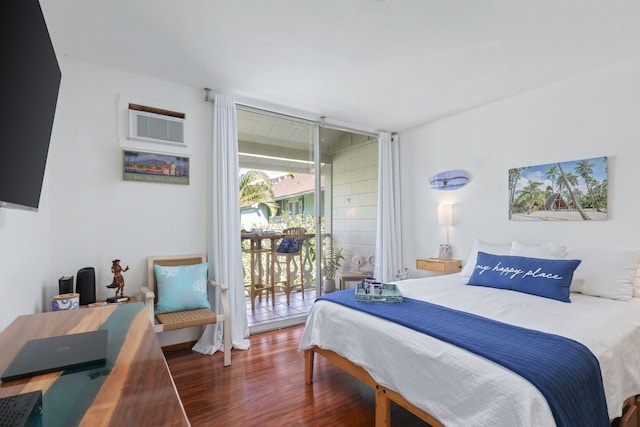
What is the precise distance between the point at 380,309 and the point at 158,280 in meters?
1.95

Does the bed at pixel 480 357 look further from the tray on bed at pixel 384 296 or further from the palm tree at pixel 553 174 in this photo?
the palm tree at pixel 553 174

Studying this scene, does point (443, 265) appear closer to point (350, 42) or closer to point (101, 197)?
point (350, 42)

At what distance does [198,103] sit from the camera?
129 inches

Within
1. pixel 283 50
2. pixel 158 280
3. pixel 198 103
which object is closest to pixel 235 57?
pixel 283 50

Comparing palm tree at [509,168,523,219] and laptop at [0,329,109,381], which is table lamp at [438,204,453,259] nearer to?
palm tree at [509,168,523,219]

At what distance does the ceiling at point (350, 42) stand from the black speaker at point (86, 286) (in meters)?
1.76

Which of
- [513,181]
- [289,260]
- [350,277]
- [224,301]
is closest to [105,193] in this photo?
[224,301]

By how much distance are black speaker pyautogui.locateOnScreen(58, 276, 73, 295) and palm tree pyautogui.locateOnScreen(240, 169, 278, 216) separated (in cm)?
167

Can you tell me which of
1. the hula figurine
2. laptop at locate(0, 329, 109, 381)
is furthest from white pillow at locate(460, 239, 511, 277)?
the hula figurine

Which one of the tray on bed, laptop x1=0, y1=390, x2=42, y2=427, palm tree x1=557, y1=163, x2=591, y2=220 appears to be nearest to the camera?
laptop x1=0, y1=390, x2=42, y2=427

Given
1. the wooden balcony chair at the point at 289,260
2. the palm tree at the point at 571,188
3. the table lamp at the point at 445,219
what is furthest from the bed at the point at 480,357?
the wooden balcony chair at the point at 289,260

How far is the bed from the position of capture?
1337mm

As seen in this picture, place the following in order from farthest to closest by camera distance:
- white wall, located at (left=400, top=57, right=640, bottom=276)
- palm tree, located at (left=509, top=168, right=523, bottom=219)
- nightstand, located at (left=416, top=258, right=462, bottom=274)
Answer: nightstand, located at (left=416, top=258, right=462, bottom=274) < palm tree, located at (left=509, top=168, right=523, bottom=219) < white wall, located at (left=400, top=57, right=640, bottom=276)

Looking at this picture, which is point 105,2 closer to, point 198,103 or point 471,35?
point 198,103
